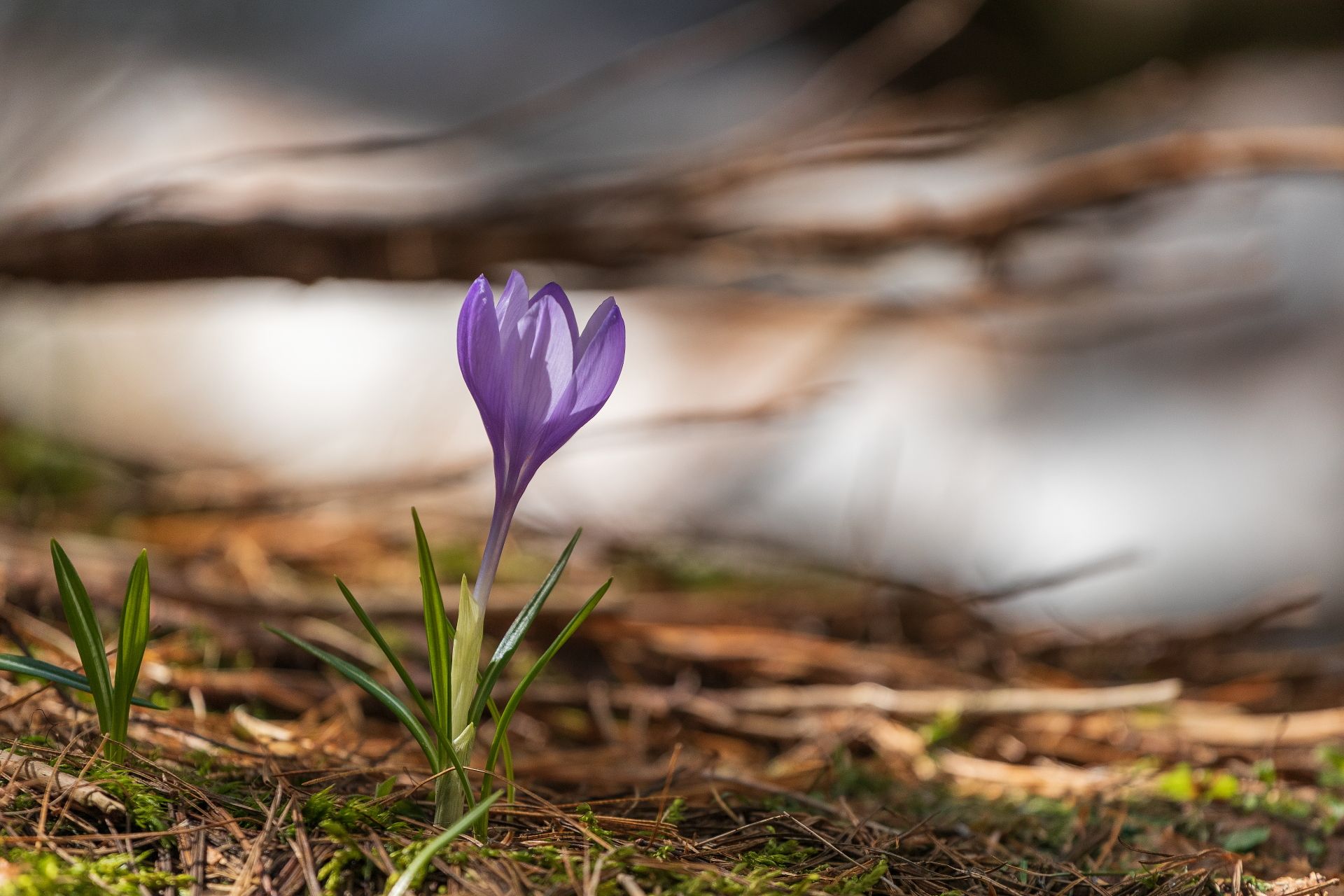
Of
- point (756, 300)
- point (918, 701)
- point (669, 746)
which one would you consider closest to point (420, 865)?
point (669, 746)

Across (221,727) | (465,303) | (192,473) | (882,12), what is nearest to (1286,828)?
(465,303)

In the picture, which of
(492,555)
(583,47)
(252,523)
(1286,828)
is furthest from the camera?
(583,47)

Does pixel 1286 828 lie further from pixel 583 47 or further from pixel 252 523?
pixel 583 47

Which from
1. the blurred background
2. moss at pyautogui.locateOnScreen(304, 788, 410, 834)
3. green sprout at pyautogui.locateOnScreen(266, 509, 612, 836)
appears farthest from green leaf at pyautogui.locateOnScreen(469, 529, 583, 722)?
the blurred background

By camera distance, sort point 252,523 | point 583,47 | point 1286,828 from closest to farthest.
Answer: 1. point 1286,828
2. point 252,523
3. point 583,47

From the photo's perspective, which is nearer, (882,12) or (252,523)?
(252,523)

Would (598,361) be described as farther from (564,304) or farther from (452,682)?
(452,682)

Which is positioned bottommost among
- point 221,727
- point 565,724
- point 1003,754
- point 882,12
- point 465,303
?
→ point 1003,754
